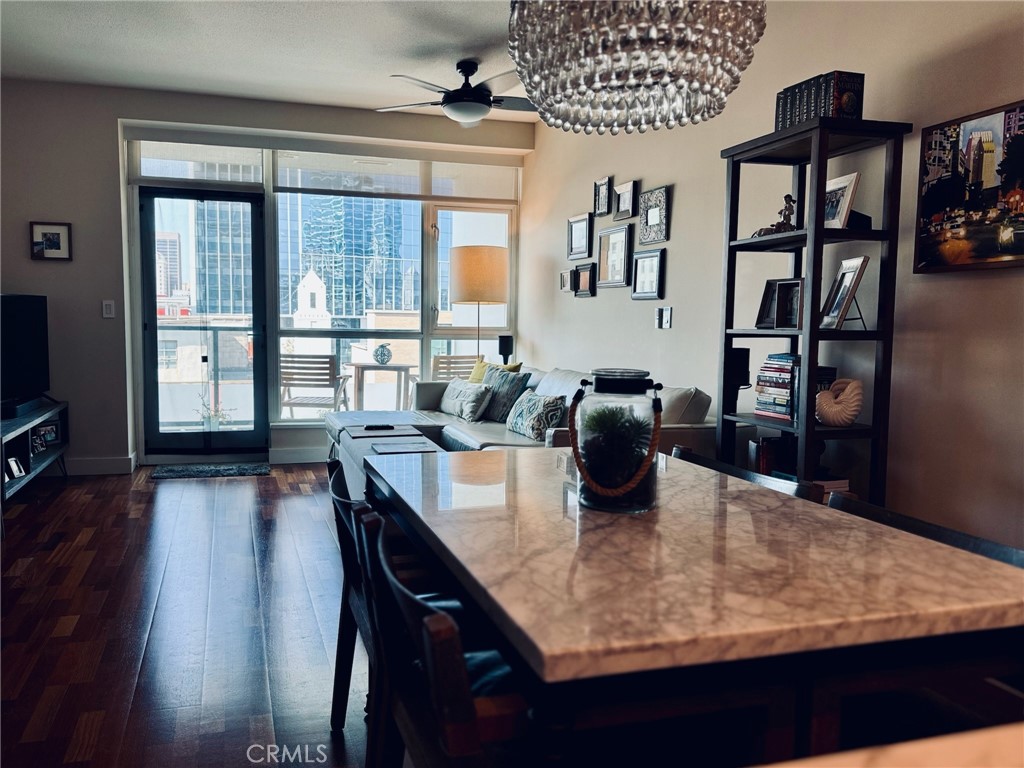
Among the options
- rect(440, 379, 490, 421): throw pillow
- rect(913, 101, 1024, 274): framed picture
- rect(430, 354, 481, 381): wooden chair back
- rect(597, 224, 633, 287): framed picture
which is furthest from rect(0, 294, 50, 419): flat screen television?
rect(913, 101, 1024, 274): framed picture

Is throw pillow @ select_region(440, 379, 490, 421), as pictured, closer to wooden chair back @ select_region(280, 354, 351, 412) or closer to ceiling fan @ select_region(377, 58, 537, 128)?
wooden chair back @ select_region(280, 354, 351, 412)

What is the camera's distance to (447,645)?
94cm

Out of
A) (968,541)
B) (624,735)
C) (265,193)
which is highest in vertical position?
(265,193)

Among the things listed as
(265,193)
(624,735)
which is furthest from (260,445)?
(624,735)

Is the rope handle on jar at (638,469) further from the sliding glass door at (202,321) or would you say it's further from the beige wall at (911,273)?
the sliding glass door at (202,321)

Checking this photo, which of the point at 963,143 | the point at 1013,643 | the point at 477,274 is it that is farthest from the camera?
the point at 477,274

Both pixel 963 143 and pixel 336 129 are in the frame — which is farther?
pixel 336 129

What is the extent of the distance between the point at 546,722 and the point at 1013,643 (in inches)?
26.9

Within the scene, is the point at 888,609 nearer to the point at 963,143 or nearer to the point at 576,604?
the point at 576,604

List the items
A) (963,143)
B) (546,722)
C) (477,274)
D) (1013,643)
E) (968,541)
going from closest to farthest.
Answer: (546,722) < (1013,643) < (968,541) < (963,143) < (477,274)

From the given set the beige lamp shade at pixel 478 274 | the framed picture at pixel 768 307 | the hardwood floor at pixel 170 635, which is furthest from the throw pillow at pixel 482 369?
the framed picture at pixel 768 307

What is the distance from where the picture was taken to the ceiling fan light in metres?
4.35

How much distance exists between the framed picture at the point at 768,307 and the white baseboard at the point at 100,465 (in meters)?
4.65

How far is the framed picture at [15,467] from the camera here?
4.25 meters
